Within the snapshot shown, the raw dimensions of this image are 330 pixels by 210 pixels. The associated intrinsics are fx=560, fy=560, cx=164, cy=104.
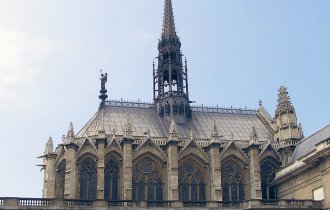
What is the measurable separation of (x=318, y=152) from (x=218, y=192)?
1365cm

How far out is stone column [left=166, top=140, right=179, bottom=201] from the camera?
61.5m

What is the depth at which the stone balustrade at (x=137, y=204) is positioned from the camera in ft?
167

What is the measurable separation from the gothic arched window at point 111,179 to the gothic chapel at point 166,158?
0.04m

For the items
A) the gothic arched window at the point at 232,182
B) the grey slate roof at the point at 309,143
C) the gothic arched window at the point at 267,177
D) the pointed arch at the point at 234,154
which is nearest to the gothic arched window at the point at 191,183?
the gothic arched window at the point at 232,182

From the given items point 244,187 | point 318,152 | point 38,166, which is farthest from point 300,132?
point 38,166

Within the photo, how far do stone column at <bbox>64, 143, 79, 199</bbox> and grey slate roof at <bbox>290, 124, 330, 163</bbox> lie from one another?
24.8m

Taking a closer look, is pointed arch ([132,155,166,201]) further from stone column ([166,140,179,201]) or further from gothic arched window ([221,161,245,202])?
gothic arched window ([221,161,245,202])

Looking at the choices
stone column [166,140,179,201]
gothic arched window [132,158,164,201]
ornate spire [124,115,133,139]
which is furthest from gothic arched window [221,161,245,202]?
ornate spire [124,115,133,139]

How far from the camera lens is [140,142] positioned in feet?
213

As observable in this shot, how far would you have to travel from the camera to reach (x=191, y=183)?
6494cm

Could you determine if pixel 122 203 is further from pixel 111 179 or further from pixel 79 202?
pixel 111 179

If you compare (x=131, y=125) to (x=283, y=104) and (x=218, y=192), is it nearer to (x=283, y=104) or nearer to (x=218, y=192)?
(x=218, y=192)

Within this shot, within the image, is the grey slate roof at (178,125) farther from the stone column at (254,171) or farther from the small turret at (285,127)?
the stone column at (254,171)

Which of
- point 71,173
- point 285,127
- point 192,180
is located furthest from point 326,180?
point 71,173
